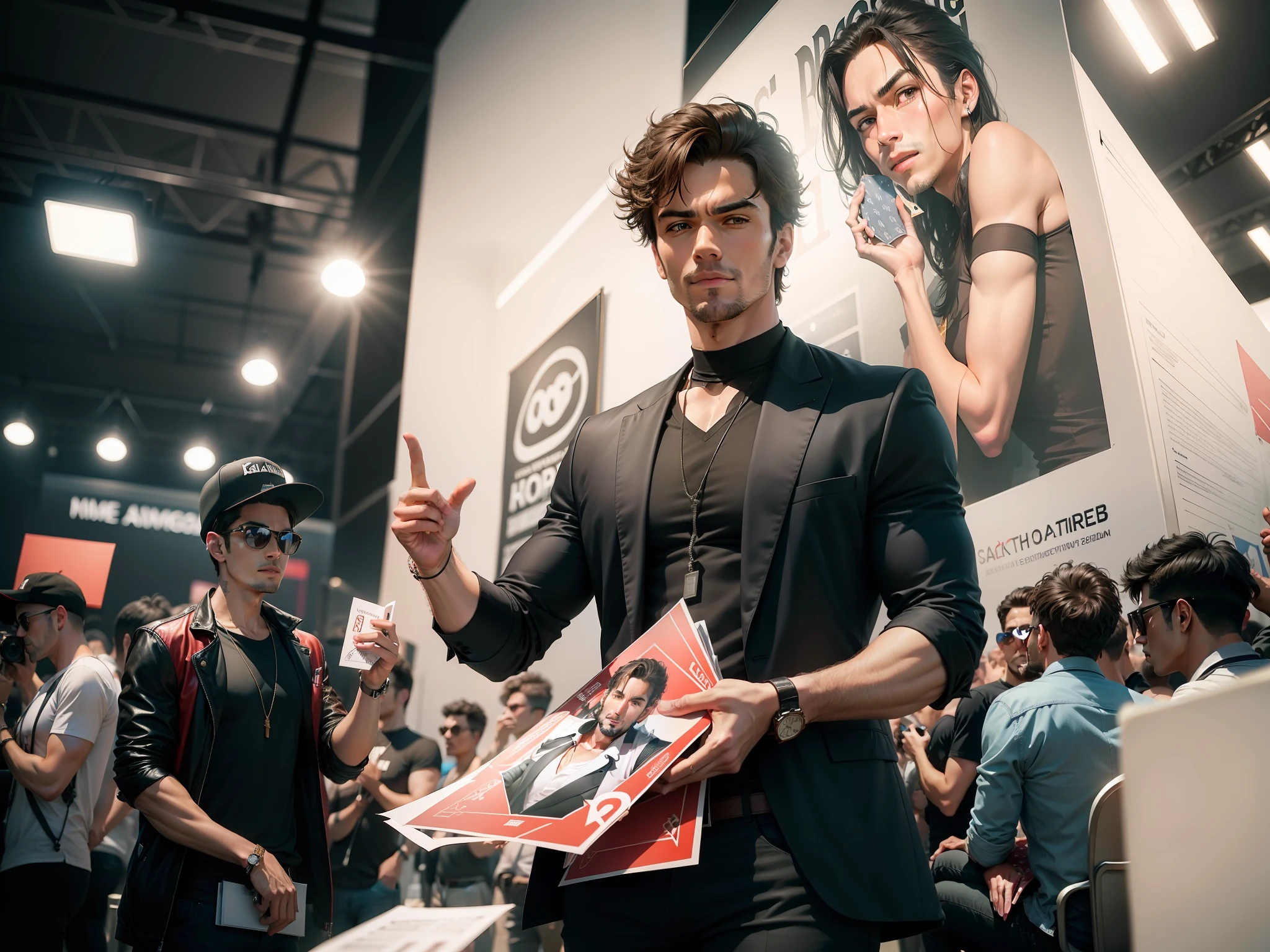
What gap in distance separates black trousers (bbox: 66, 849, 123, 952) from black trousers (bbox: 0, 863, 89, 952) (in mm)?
128

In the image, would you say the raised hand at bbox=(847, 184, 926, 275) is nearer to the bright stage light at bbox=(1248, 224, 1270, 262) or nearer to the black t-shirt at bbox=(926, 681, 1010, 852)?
the bright stage light at bbox=(1248, 224, 1270, 262)

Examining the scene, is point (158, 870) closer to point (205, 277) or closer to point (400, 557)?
point (400, 557)

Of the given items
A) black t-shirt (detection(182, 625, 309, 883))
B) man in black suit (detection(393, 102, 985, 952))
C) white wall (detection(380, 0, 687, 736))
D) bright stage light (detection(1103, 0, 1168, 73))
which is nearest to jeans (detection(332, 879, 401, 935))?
white wall (detection(380, 0, 687, 736))

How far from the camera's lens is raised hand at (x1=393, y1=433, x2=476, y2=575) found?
1.27 meters

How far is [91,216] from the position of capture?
8.82 meters

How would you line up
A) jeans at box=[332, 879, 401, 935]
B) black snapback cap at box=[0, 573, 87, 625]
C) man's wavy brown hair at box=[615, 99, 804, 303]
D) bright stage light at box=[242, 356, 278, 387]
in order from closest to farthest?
man's wavy brown hair at box=[615, 99, 804, 303]
black snapback cap at box=[0, 573, 87, 625]
jeans at box=[332, 879, 401, 935]
bright stage light at box=[242, 356, 278, 387]

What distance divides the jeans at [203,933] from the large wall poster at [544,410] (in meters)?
2.67

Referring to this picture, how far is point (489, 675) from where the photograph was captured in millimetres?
1399

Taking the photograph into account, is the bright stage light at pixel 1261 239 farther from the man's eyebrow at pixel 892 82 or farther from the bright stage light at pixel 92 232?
the bright stage light at pixel 92 232

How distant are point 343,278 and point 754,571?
7.12 metres

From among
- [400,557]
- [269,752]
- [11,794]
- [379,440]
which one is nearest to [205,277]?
[379,440]

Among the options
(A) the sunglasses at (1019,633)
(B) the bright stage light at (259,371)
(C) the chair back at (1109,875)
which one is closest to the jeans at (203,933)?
(C) the chair back at (1109,875)

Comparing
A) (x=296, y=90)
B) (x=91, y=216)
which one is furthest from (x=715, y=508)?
(x=296, y=90)

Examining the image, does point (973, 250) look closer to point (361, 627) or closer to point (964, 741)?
point (964, 741)
